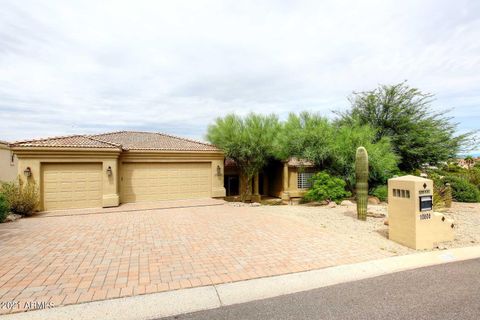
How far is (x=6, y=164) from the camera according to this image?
1390 cm

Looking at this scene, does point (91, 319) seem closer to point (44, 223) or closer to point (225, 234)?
point (225, 234)

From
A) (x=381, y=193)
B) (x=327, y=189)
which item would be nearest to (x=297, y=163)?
(x=327, y=189)

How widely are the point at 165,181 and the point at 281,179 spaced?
7980 millimetres

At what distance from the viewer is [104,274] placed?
4.84 meters

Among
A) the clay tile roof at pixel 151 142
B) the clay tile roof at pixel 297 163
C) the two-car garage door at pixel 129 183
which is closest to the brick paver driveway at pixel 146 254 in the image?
the two-car garage door at pixel 129 183

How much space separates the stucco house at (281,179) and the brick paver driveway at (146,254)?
26.1 feet

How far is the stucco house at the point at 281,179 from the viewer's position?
17344 millimetres

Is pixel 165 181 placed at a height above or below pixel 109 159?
below

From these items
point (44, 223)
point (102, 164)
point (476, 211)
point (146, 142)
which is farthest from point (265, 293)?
point (146, 142)

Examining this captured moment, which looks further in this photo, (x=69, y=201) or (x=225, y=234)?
(x=69, y=201)

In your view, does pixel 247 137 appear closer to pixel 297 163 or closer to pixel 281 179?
pixel 297 163

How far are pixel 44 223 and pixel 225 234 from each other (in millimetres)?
6653

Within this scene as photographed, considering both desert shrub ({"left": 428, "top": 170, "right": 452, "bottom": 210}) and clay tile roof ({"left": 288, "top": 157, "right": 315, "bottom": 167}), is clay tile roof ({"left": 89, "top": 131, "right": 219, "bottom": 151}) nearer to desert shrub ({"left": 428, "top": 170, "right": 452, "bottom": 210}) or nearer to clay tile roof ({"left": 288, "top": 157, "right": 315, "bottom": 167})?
clay tile roof ({"left": 288, "top": 157, "right": 315, "bottom": 167})

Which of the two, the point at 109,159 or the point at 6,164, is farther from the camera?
the point at 6,164
